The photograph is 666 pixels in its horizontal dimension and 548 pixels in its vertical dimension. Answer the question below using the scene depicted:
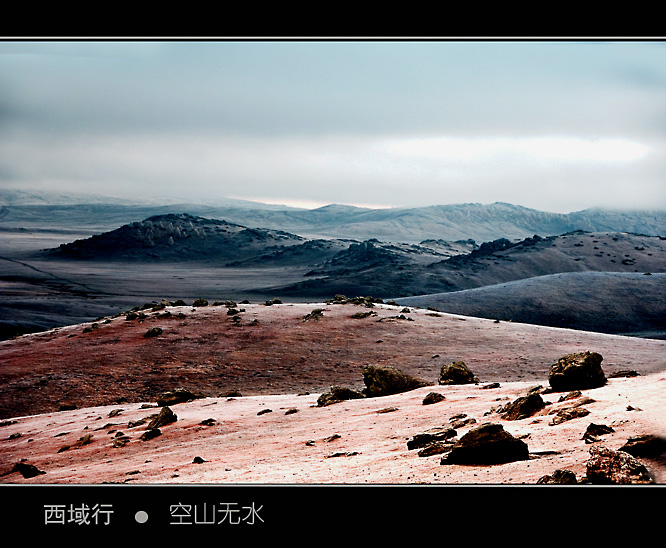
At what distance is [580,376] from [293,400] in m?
5.49

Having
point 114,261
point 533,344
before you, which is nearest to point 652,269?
point 533,344

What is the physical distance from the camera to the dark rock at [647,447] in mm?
3527

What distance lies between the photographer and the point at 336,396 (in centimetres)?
1078

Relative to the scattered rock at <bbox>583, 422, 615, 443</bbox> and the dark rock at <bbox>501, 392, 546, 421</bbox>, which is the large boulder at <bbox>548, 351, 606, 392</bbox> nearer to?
the dark rock at <bbox>501, 392, 546, 421</bbox>

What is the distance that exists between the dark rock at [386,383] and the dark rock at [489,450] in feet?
23.1

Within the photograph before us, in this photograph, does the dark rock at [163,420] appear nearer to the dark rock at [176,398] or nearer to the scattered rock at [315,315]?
the dark rock at [176,398]

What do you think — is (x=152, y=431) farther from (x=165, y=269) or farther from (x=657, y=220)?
(x=657, y=220)

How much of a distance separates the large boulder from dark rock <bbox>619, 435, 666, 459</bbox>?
15.9 ft

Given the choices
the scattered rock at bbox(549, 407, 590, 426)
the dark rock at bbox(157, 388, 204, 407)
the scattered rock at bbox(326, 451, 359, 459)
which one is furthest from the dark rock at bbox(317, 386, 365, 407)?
the scattered rock at bbox(549, 407, 590, 426)

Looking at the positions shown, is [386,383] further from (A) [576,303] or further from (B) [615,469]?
(A) [576,303]

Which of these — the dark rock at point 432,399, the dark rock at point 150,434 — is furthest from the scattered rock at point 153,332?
the dark rock at point 432,399
